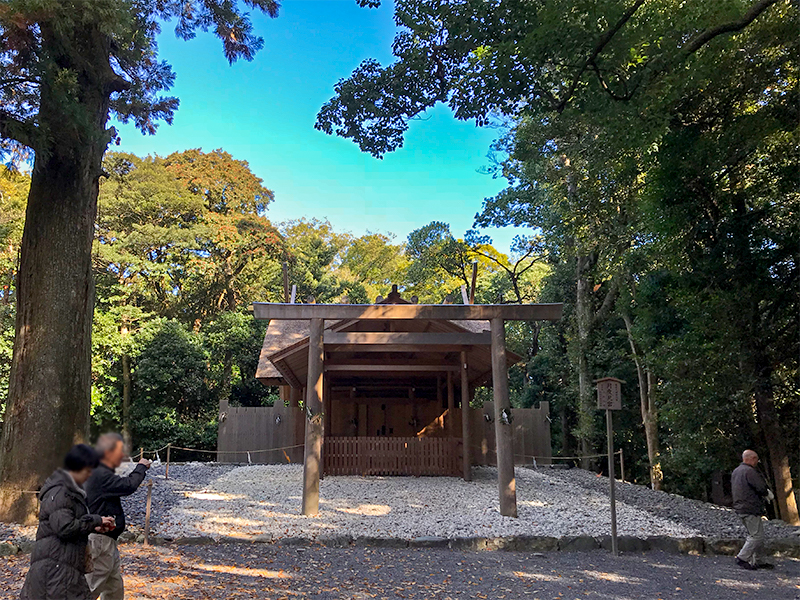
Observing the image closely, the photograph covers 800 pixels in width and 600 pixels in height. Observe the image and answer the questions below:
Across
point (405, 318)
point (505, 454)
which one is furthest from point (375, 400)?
point (505, 454)

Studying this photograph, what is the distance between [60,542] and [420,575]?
386 centimetres

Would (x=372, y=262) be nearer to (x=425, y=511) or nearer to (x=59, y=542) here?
(x=425, y=511)

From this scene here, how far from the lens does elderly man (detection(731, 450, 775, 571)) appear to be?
645cm

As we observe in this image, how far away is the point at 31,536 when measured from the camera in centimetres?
674

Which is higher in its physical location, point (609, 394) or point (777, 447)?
point (609, 394)

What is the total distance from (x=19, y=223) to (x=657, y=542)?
76.4 feet

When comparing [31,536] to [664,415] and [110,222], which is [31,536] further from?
[110,222]

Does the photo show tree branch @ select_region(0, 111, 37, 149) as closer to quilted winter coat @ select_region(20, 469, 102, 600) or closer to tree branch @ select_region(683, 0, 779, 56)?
quilted winter coat @ select_region(20, 469, 102, 600)

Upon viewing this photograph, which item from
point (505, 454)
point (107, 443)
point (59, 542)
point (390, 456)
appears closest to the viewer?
point (107, 443)

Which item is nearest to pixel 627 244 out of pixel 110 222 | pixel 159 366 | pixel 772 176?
pixel 772 176

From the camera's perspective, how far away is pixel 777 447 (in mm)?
9188

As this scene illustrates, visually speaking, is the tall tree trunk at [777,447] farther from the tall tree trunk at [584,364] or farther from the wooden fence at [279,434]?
the wooden fence at [279,434]

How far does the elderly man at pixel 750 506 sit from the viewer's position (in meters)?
6.45

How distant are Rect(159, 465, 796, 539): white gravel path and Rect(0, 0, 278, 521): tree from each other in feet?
6.99
